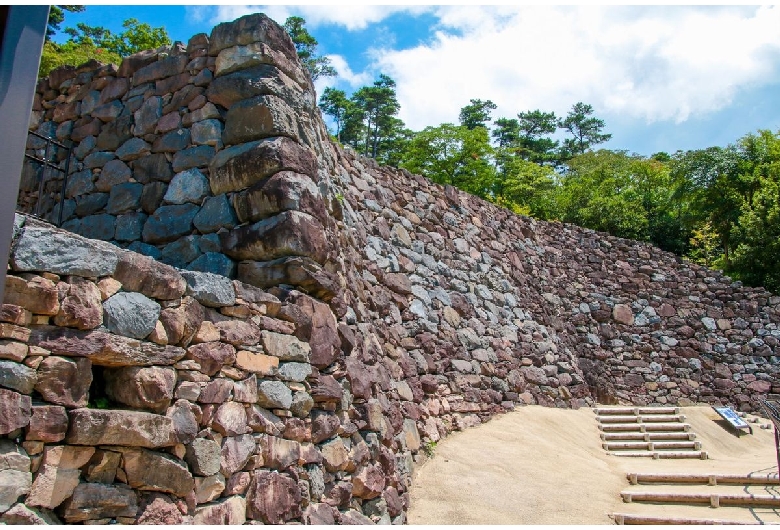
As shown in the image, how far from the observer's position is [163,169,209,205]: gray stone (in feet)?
17.4

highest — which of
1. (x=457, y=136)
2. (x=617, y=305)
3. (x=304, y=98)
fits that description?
(x=457, y=136)

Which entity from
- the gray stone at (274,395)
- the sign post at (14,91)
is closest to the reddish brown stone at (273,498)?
the gray stone at (274,395)

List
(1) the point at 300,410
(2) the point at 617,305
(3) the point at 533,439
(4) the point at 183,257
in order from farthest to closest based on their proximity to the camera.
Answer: (2) the point at 617,305
(3) the point at 533,439
(4) the point at 183,257
(1) the point at 300,410

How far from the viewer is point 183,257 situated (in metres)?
5.12

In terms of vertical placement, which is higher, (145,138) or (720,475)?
Answer: (145,138)

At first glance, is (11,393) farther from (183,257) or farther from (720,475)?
(720,475)

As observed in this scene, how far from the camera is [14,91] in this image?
2611 millimetres

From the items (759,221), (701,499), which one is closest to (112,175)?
(701,499)

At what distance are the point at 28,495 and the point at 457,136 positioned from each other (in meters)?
20.1

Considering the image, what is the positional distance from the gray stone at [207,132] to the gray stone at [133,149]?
601 millimetres

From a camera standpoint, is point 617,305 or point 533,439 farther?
point 617,305

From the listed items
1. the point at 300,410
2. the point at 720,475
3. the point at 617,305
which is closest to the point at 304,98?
the point at 300,410

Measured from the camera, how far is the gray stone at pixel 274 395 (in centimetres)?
402

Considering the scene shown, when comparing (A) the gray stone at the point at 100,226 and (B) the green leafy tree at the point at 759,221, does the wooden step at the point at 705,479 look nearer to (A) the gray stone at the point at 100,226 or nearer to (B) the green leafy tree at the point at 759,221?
(A) the gray stone at the point at 100,226
